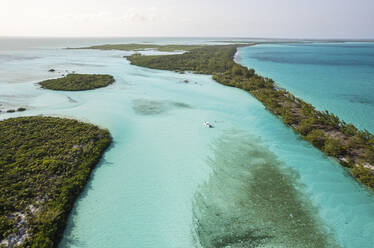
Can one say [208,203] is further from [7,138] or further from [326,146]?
A: [7,138]

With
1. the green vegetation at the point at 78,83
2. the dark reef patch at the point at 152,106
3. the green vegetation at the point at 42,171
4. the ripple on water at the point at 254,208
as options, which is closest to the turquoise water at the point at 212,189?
the ripple on water at the point at 254,208

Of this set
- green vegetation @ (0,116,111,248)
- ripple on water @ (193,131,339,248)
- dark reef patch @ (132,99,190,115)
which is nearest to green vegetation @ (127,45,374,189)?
ripple on water @ (193,131,339,248)

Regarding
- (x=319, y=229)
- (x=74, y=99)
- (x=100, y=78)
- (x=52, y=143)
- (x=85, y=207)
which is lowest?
(x=319, y=229)

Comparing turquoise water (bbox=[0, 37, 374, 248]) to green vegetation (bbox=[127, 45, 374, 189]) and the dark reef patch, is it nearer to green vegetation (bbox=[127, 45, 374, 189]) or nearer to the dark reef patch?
green vegetation (bbox=[127, 45, 374, 189])

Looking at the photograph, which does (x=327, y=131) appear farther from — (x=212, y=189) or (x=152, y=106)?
(x=152, y=106)

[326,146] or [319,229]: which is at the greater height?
[326,146]

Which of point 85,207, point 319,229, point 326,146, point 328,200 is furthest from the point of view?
point 326,146

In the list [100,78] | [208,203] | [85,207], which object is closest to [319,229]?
[208,203]

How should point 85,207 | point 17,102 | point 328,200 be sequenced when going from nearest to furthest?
point 85,207 → point 328,200 → point 17,102
